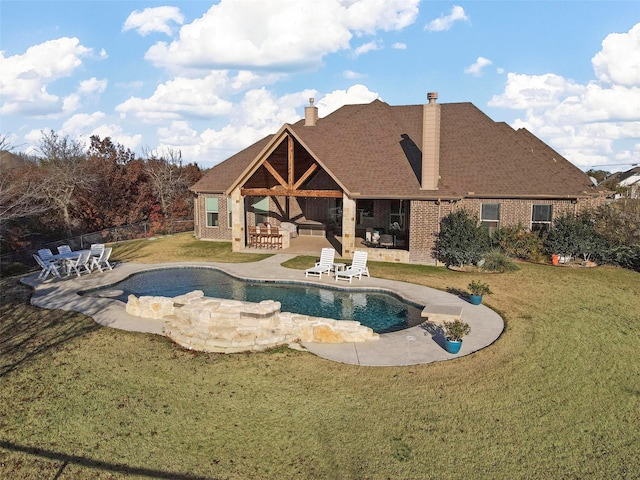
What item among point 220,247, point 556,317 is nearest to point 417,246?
point 556,317

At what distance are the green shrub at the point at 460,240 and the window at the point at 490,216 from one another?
1.82 m

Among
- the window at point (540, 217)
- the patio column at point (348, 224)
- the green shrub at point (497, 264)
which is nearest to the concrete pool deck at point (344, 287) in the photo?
the patio column at point (348, 224)

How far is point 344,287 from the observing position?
56.5ft

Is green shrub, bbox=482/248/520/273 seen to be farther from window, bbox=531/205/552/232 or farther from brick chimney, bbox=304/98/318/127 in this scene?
brick chimney, bbox=304/98/318/127

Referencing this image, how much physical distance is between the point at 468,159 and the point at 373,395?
18.3m

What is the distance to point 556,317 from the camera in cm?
1357

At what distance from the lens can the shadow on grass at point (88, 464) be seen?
258 inches

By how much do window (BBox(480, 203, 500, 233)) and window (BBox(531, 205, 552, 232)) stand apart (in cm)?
164

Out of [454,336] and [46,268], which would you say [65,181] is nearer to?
[46,268]

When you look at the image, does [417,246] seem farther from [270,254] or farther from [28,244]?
[28,244]

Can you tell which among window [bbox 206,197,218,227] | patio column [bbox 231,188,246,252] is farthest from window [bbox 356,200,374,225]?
window [bbox 206,197,218,227]

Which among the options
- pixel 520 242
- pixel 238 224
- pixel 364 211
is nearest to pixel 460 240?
pixel 520 242

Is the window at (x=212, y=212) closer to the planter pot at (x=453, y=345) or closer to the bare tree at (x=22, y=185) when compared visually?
the bare tree at (x=22, y=185)

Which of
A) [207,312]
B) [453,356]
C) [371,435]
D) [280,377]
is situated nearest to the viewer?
[371,435]
